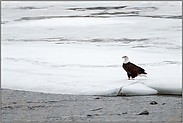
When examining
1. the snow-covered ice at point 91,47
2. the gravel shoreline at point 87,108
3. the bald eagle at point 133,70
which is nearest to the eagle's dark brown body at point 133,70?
the bald eagle at point 133,70

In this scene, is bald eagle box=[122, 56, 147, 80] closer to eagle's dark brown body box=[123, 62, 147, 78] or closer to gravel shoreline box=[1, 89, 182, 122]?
eagle's dark brown body box=[123, 62, 147, 78]

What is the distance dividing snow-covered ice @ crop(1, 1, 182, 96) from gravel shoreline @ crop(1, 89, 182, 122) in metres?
0.23

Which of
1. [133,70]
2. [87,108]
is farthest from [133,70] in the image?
[87,108]

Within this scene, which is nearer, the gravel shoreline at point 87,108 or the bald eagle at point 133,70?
the gravel shoreline at point 87,108

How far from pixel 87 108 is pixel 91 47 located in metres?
3.41

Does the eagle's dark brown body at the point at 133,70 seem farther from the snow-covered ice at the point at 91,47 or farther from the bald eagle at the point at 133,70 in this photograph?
the snow-covered ice at the point at 91,47

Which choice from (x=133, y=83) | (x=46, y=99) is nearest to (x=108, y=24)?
(x=133, y=83)

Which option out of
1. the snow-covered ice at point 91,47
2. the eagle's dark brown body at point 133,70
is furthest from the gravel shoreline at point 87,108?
the eagle's dark brown body at point 133,70

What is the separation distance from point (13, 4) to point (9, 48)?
709cm

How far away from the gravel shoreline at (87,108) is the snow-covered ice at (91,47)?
0.76ft

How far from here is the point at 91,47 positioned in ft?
20.4

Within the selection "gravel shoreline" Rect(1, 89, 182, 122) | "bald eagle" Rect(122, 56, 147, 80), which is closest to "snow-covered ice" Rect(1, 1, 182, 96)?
"bald eagle" Rect(122, 56, 147, 80)

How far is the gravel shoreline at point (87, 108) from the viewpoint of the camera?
264 cm

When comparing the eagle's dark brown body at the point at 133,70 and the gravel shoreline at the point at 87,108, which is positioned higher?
the eagle's dark brown body at the point at 133,70
